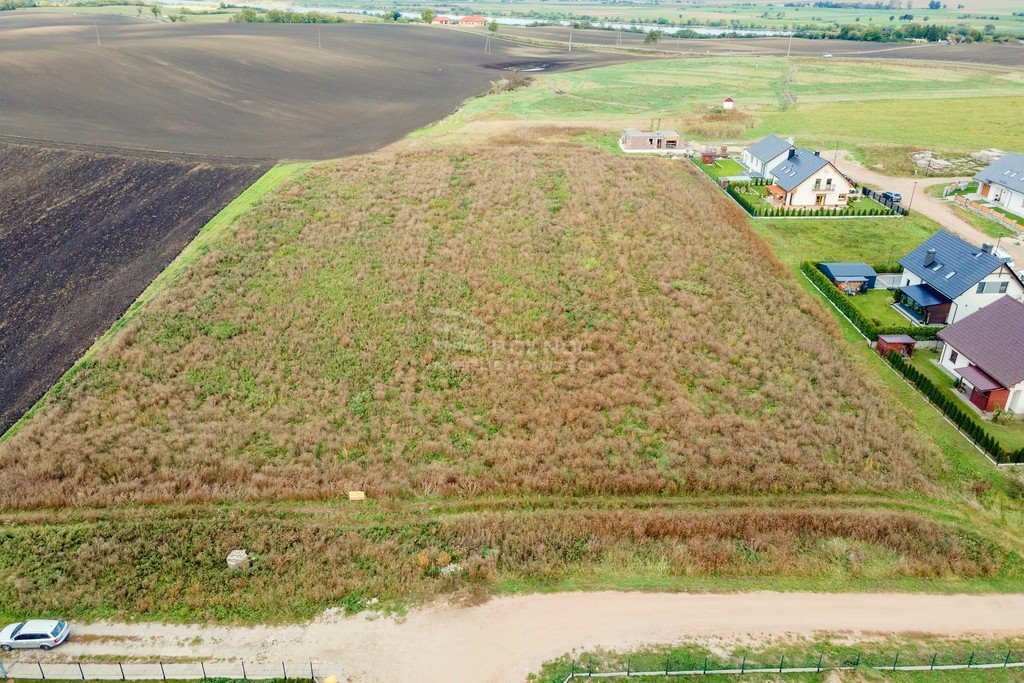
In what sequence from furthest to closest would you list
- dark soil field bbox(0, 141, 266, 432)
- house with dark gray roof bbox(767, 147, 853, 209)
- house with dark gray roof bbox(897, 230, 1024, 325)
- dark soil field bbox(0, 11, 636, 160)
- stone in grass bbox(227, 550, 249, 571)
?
dark soil field bbox(0, 11, 636, 160), house with dark gray roof bbox(767, 147, 853, 209), house with dark gray roof bbox(897, 230, 1024, 325), dark soil field bbox(0, 141, 266, 432), stone in grass bbox(227, 550, 249, 571)

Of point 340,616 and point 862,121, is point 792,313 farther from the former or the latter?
point 862,121

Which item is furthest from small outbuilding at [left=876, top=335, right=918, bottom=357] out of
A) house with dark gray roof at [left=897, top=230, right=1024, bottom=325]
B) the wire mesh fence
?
the wire mesh fence

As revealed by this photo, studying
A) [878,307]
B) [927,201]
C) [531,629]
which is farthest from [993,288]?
[531,629]

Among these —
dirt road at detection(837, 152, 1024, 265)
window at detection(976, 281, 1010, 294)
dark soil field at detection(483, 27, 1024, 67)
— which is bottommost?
window at detection(976, 281, 1010, 294)

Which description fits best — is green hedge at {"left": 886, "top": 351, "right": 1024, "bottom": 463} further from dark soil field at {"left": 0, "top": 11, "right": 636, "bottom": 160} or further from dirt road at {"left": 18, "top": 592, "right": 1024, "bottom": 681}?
dark soil field at {"left": 0, "top": 11, "right": 636, "bottom": 160}

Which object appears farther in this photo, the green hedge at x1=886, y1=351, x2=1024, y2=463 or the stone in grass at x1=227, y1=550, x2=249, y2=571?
the green hedge at x1=886, y1=351, x2=1024, y2=463

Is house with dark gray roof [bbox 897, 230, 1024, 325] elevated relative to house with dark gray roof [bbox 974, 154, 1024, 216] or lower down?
lower down

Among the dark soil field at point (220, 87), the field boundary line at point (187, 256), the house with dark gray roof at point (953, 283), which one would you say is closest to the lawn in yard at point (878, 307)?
the house with dark gray roof at point (953, 283)

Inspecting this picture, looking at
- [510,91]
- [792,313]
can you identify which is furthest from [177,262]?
[510,91]
